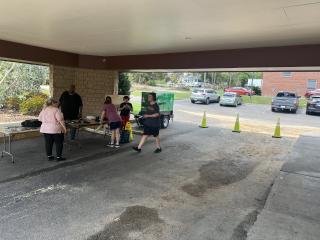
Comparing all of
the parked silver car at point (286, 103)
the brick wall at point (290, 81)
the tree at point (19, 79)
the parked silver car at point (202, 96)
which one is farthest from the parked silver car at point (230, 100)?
the tree at point (19, 79)

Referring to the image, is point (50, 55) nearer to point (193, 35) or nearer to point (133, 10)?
point (193, 35)

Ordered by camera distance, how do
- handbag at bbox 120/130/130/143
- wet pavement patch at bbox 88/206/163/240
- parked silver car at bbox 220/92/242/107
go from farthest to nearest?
parked silver car at bbox 220/92/242/107, handbag at bbox 120/130/130/143, wet pavement patch at bbox 88/206/163/240

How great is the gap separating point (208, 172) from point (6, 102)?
9.16m

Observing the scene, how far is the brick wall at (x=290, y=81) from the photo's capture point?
31.4m

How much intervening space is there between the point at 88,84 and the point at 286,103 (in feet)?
54.9

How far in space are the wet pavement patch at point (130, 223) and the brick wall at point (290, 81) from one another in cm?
3085

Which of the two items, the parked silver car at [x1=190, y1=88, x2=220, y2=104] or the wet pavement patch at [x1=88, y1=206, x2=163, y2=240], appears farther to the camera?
the parked silver car at [x1=190, y1=88, x2=220, y2=104]

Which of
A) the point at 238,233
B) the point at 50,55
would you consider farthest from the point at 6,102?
the point at 238,233

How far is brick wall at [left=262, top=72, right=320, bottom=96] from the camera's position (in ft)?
103

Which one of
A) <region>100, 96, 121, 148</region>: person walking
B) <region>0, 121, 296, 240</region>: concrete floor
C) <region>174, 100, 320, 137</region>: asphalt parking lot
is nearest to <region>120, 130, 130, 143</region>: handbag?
<region>100, 96, 121, 148</region>: person walking

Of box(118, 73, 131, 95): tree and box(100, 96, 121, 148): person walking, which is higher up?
box(118, 73, 131, 95): tree

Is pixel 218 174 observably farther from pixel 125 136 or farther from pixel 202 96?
pixel 202 96

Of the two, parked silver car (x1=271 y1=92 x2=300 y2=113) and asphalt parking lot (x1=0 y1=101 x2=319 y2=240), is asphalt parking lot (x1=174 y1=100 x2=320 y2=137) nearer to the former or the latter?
parked silver car (x1=271 y1=92 x2=300 y2=113)

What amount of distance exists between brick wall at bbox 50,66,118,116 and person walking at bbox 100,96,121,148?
2874 millimetres
